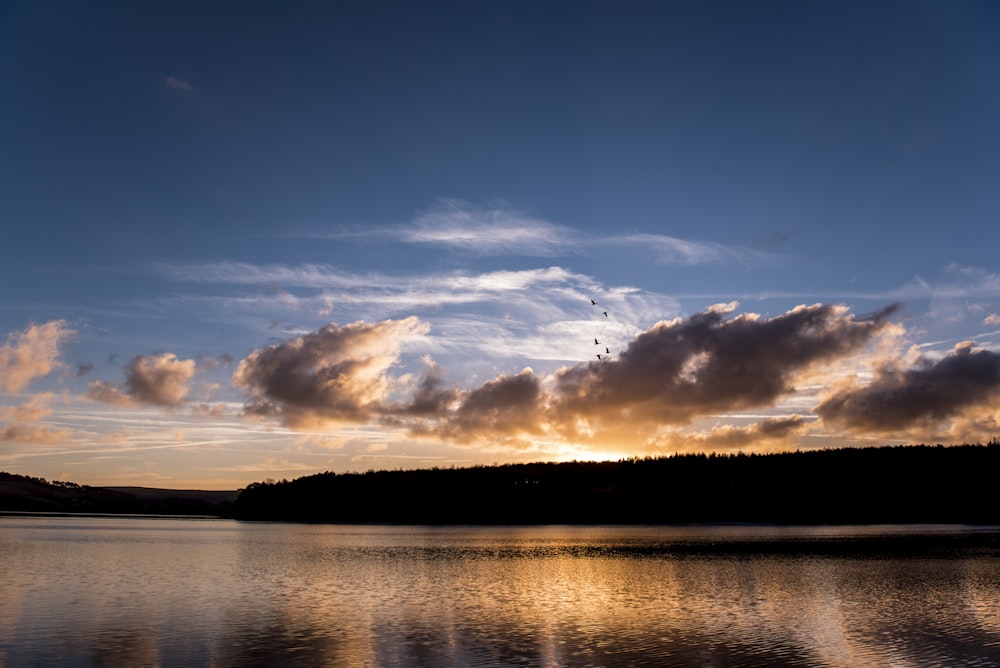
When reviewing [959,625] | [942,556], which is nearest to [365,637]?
[959,625]

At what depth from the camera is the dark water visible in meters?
29.2

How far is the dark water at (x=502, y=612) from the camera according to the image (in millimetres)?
29203

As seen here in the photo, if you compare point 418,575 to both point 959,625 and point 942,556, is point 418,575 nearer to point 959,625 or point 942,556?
point 959,625

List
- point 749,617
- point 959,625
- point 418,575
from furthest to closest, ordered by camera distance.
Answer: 1. point 418,575
2. point 749,617
3. point 959,625

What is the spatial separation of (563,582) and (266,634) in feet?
96.3

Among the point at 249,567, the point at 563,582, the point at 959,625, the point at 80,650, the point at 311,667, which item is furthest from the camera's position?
the point at 249,567

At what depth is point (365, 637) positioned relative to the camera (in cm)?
3334

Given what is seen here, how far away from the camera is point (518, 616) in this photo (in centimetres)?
3988

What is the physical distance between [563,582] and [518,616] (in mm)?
19470

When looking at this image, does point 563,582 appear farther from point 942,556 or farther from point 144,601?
point 942,556

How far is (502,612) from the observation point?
41.6 meters

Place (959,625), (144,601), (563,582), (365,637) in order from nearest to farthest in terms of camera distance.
→ 1. (365,637)
2. (959,625)
3. (144,601)
4. (563,582)

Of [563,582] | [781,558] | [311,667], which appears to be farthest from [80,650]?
[781,558]

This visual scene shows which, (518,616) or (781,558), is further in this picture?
(781,558)
